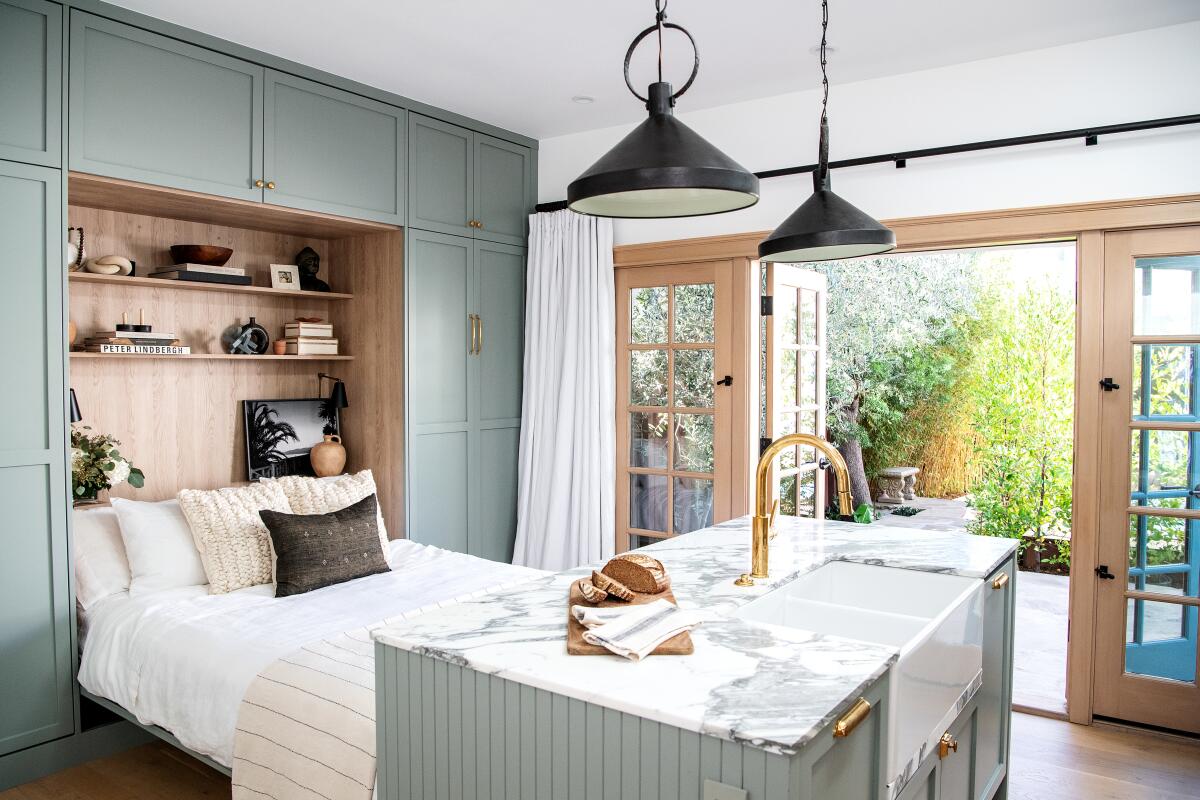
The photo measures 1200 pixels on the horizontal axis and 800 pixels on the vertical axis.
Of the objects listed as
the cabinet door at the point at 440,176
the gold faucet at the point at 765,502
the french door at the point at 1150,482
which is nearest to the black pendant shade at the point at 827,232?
the gold faucet at the point at 765,502

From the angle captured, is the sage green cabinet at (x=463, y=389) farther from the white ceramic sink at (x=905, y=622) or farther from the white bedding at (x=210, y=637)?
the white ceramic sink at (x=905, y=622)

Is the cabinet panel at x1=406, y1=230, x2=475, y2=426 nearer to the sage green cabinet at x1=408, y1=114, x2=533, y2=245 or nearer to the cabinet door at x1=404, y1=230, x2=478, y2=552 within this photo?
the cabinet door at x1=404, y1=230, x2=478, y2=552

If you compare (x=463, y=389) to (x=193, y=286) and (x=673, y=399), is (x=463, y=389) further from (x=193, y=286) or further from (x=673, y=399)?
(x=193, y=286)

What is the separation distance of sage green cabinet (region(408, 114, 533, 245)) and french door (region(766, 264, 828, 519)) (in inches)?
57.4

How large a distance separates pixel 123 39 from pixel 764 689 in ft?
10.2

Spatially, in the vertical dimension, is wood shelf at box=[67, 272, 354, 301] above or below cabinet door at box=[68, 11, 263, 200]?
A: below

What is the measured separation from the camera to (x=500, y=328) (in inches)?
182

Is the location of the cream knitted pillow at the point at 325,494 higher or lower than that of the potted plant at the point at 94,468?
lower

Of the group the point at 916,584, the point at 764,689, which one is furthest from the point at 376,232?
the point at 764,689

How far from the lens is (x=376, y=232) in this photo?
163 inches

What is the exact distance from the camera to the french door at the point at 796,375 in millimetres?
4219

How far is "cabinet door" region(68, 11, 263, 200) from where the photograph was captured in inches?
116

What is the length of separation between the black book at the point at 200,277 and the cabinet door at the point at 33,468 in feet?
2.18

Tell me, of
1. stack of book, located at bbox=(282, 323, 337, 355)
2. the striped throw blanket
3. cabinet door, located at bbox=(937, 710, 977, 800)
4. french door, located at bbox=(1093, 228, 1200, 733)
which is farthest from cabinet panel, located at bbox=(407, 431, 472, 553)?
french door, located at bbox=(1093, 228, 1200, 733)
